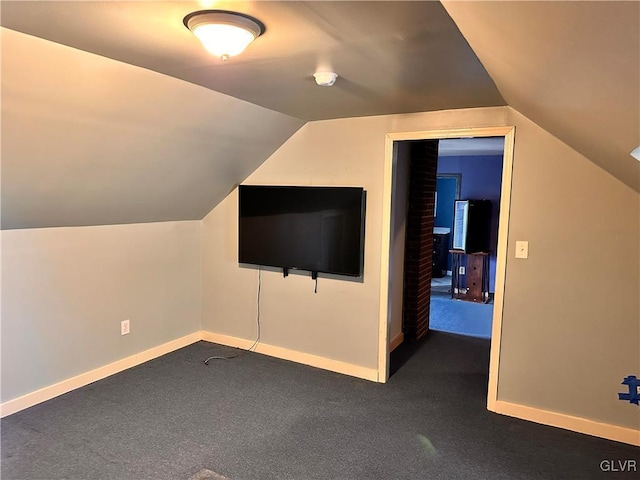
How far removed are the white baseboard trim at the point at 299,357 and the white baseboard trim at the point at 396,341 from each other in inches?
26.5

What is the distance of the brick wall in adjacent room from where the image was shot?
4.56 m

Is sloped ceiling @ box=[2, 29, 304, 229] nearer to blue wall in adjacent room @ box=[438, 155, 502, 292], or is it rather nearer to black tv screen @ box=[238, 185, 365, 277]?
black tv screen @ box=[238, 185, 365, 277]

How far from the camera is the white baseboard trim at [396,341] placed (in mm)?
4379

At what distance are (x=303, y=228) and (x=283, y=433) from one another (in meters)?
1.63

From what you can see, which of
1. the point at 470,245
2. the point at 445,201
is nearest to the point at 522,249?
the point at 470,245

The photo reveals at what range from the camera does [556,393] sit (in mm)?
3014

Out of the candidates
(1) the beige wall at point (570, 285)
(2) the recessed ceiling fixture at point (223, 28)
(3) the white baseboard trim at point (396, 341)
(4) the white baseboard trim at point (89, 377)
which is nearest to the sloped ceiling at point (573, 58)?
(1) the beige wall at point (570, 285)

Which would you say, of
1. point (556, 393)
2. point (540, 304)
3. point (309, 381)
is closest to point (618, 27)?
point (540, 304)

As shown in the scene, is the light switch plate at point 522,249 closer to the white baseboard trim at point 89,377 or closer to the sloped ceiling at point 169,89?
the sloped ceiling at point 169,89

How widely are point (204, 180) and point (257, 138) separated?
0.60 meters

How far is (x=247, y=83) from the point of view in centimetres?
261

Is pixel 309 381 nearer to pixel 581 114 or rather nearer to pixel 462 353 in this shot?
pixel 462 353

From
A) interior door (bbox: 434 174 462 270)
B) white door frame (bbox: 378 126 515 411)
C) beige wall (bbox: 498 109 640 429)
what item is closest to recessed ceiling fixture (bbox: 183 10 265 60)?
white door frame (bbox: 378 126 515 411)

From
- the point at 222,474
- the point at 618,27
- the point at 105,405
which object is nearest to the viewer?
the point at 618,27
